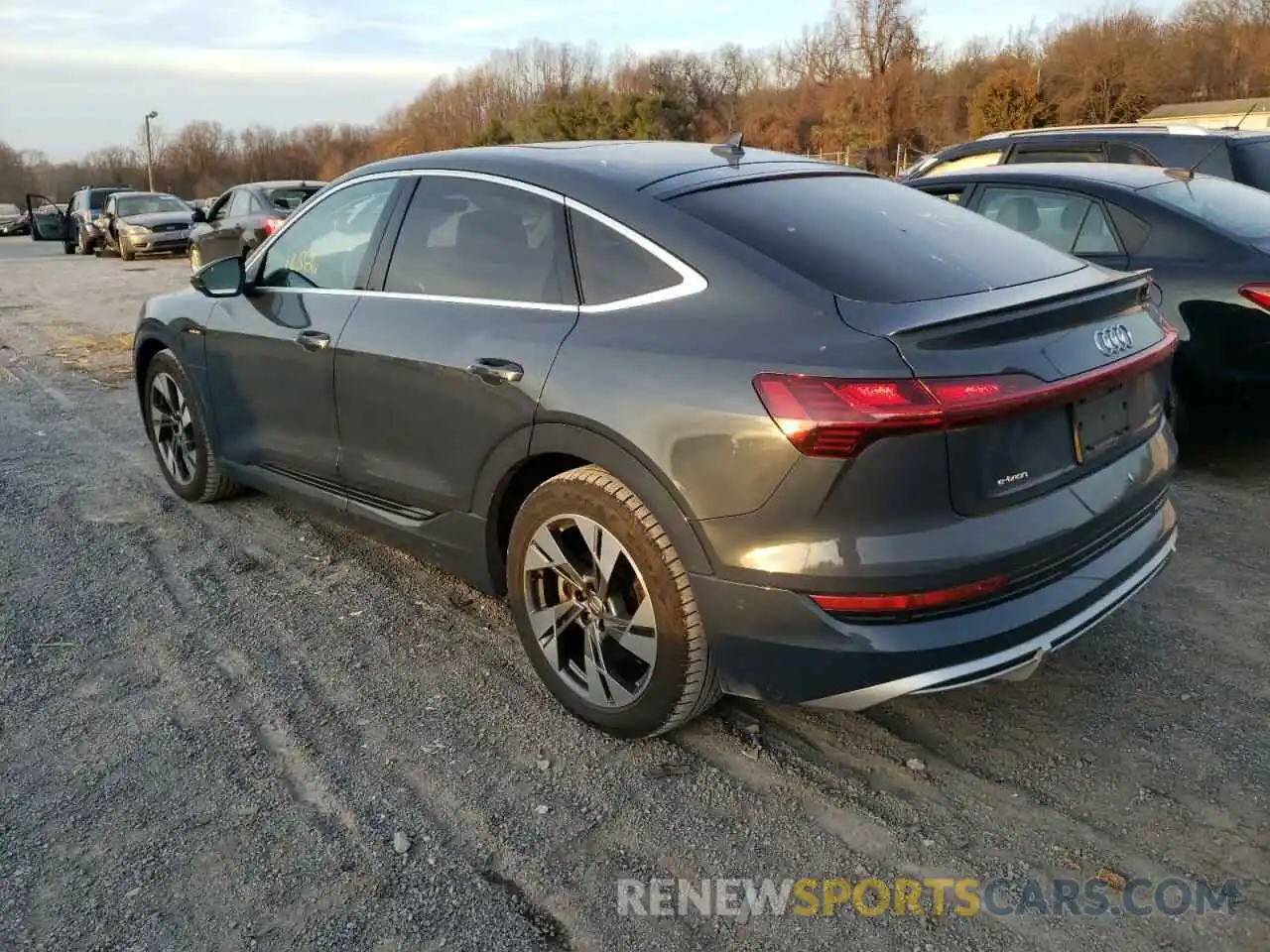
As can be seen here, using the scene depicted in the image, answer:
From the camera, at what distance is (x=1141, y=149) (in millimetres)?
7422

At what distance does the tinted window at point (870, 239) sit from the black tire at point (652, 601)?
78 centimetres

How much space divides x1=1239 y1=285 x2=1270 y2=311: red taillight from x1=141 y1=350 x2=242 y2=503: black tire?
15.9 feet

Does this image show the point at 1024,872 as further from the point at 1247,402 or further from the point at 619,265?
the point at 1247,402

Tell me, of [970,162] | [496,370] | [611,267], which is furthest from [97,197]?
[611,267]

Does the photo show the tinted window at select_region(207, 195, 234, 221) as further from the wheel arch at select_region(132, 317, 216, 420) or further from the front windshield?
the wheel arch at select_region(132, 317, 216, 420)

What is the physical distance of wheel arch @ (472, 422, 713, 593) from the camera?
2596mm

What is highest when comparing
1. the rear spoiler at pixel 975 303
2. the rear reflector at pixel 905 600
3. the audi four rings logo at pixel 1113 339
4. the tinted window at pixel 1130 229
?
the tinted window at pixel 1130 229

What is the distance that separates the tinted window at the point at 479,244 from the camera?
10.1 feet

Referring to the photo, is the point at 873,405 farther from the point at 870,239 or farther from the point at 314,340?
the point at 314,340

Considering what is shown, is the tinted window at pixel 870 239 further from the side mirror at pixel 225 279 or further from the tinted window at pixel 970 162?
the tinted window at pixel 970 162

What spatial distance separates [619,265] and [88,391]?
6685mm

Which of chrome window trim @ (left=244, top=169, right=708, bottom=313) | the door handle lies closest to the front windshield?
chrome window trim @ (left=244, top=169, right=708, bottom=313)

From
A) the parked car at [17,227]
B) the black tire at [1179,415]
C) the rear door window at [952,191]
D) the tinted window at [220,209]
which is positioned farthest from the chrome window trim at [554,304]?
the parked car at [17,227]

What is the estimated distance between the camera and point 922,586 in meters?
2.36
